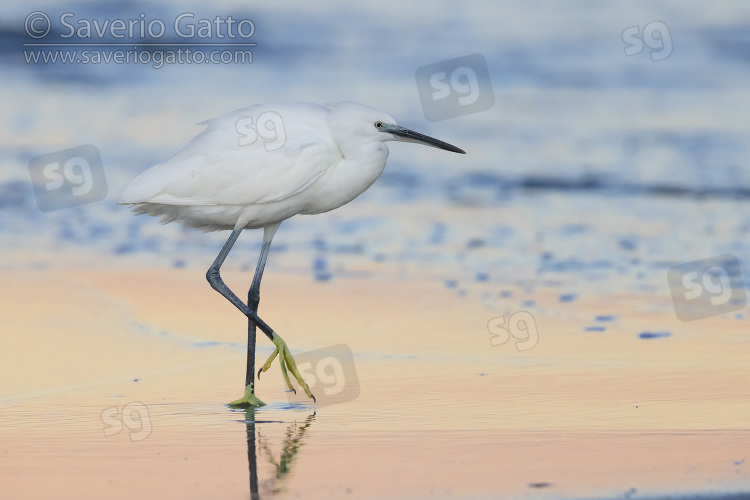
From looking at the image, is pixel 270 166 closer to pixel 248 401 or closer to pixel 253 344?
pixel 253 344

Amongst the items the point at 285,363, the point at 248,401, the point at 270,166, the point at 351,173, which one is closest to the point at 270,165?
the point at 270,166

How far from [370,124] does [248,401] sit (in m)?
1.87

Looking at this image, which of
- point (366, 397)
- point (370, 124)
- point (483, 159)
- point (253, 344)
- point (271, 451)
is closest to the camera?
point (271, 451)

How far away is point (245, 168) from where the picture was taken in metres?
7.62

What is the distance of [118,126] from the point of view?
14883 mm

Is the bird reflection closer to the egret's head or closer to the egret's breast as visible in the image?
the egret's breast

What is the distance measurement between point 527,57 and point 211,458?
1348 cm

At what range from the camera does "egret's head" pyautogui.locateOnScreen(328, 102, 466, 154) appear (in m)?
7.66

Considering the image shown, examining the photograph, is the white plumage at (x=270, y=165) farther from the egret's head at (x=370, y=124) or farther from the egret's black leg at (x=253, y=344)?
the egret's black leg at (x=253, y=344)

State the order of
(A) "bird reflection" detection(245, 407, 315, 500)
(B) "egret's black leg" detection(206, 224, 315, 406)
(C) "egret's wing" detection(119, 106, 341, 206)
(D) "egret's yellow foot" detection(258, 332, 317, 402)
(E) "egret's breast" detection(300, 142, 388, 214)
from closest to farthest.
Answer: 1. (A) "bird reflection" detection(245, 407, 315, 500)
2. (B) "egret's black leg" detection(206, 224, 315, 406)
3. (D) "egret's yellow foot" detection(258, 332, 317, 402)
4. (C) "egret's wing" detection(119, 106, 341, 206)
5. (E) "egret's breast" detection(300, 142, 388, 214)

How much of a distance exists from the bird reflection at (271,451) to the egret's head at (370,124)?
6.08ft

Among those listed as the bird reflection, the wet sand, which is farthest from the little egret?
the bird reflection

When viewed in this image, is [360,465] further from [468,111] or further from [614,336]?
[468,111]

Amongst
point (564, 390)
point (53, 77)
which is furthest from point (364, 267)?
point (53, 77)
